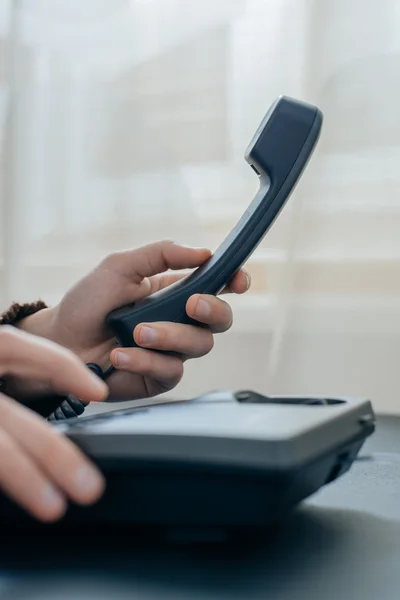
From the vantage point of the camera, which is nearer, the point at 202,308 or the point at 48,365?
the point at 48,365

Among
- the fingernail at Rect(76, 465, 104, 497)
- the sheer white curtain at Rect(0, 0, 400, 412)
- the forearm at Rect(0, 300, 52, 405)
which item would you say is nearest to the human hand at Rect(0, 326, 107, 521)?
the fingernail at Rect(76, 465, 104, 497)

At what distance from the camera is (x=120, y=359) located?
2.28 ft

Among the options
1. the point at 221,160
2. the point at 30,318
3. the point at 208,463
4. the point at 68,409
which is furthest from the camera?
the point at 221,160

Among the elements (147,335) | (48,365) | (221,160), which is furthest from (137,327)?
(221,160)

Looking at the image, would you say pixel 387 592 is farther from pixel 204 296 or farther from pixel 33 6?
pixel 33 6

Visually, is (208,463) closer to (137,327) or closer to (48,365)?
(48,365)

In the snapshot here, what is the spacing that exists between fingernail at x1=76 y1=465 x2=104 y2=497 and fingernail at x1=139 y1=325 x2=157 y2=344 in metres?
0.32

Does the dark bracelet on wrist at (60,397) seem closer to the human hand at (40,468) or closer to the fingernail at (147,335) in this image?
the fingernail at (147,335)

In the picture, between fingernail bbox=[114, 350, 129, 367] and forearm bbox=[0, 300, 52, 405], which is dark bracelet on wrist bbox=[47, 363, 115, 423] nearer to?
fingernail bbox=[114, 350, 129, 367]

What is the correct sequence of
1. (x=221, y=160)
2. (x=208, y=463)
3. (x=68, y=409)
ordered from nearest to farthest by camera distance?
(x=208, y=463) < (x=68, y=409) < (x=221, y=160)

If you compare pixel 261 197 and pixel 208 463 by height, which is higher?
pixel 261 197

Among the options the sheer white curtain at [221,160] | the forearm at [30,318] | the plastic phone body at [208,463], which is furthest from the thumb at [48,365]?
the sheer white curtain at [221,160]

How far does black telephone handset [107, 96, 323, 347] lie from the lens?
25.7 inches

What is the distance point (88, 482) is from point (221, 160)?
2.66 ft
